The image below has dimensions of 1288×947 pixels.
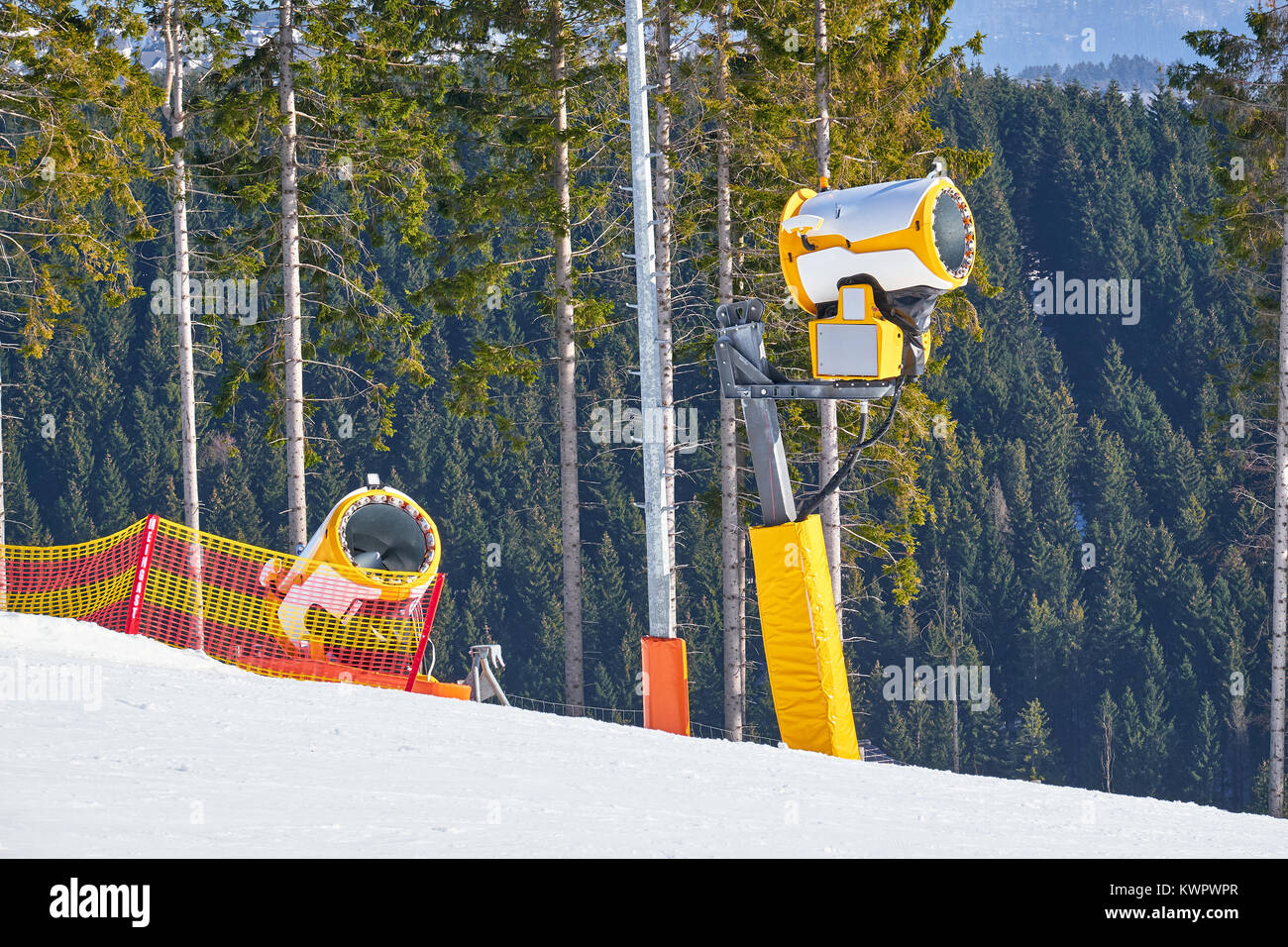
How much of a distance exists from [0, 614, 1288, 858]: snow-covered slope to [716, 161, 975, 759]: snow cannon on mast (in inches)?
54.8

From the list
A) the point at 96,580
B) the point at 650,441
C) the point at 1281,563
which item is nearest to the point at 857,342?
the point at 650,441

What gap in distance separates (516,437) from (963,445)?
200 feet

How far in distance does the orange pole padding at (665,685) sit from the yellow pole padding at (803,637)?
779 mm

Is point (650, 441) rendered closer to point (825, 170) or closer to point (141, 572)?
point (141, 572)

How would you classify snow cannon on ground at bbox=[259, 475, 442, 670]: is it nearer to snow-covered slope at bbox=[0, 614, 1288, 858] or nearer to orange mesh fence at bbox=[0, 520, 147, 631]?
orange mesh fence at bbox=[0, 520, 147, 631]

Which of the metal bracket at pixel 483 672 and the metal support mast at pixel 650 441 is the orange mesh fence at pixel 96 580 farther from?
the metal support mast at pixel 650 441

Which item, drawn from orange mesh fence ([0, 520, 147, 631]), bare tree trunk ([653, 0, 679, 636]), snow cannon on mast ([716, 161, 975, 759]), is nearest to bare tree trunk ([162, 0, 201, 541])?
orange mesh fence ([0, 520, 147, 631])

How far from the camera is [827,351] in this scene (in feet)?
→ 37.0

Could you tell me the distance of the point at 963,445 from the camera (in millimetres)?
79875

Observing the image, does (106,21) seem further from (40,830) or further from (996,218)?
(996,218)

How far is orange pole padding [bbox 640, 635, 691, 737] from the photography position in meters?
11.6

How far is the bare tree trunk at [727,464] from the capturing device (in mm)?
19953

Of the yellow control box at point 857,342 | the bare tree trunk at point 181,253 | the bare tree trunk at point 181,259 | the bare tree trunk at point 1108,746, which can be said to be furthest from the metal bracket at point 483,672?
the bare tree trunk at point 1108,746

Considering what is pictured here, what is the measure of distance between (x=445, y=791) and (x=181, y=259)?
50.3 ft
